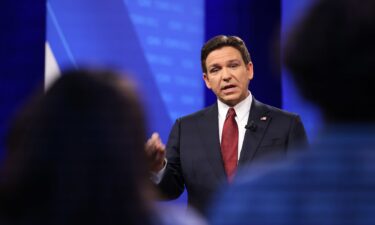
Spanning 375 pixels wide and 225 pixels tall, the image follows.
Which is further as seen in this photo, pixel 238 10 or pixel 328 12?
pixel 238 10

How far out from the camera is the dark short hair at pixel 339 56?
79 centimetres

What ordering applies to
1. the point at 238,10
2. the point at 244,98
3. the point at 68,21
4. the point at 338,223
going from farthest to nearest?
the point at 238,10, the point at 68,21, the point at 244,98, the point at 338,223

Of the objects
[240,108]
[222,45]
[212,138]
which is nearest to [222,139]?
[212,138]

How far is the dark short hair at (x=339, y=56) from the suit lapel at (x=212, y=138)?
5.54 feet

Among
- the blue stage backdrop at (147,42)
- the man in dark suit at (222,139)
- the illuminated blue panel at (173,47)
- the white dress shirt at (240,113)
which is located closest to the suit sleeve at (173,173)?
the man in dark suit at (222,139)

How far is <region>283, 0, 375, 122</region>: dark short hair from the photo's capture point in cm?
79

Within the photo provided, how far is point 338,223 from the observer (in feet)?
2.53

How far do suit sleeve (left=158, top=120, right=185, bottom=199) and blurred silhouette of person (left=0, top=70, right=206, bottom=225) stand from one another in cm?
157

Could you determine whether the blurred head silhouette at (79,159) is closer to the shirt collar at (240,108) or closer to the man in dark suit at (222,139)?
the man in dark suit at (222,139)

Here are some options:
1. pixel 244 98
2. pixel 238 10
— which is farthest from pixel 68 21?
pixel 244 98

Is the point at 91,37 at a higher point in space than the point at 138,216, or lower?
higher

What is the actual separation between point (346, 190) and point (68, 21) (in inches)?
123

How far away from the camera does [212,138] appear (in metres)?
2.59

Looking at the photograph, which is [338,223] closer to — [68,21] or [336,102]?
[336,102]
